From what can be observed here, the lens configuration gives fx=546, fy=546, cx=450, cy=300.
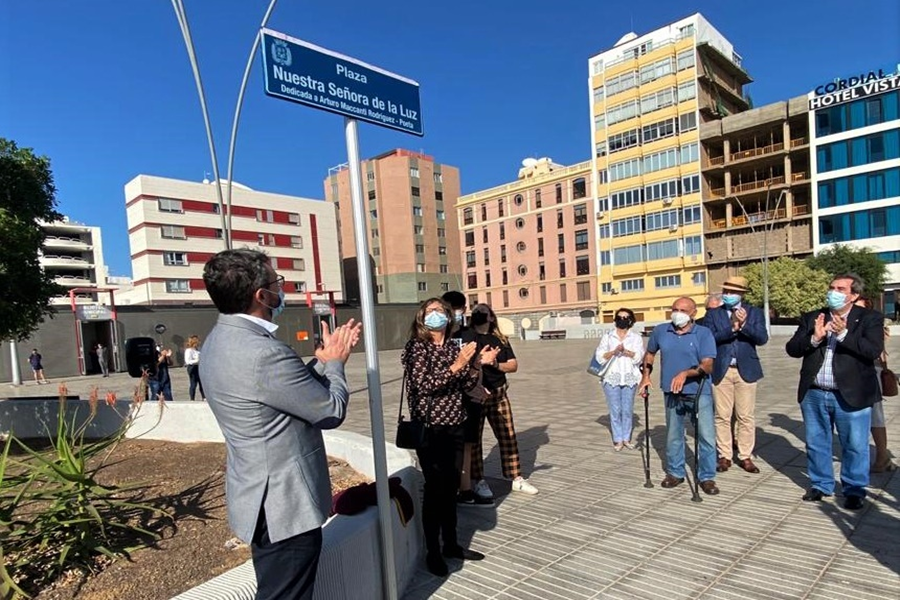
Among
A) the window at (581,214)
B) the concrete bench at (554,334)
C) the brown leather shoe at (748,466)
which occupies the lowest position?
the concrete bench at (554,334)

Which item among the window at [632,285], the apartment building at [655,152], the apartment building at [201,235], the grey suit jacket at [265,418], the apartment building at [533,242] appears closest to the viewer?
the grey suit jacket at [265,418]

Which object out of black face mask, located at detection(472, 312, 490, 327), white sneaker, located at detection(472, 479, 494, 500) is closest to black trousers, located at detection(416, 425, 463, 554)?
white sneaker, located at detection(472, 479, 494, 500)

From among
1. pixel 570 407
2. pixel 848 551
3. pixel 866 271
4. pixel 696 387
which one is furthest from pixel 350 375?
pixel 866 271

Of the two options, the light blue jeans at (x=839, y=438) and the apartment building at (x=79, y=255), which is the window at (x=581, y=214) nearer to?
the apartment building at (x=79, y=255)

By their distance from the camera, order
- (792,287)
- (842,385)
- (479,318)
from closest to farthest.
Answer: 1. (842,385)
2. (479,318)
3. (792,287)

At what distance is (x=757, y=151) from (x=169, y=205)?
5343cm

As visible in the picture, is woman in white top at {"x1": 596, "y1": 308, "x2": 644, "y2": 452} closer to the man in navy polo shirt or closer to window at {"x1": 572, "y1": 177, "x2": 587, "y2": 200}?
the man in navy polo shirt

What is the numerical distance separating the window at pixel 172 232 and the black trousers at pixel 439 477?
54.4m

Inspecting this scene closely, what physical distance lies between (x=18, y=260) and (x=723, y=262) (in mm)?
51274

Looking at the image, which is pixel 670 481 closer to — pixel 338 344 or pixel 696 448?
pixel 696 448

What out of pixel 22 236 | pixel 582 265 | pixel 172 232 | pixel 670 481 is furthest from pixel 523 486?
pixel 582 265

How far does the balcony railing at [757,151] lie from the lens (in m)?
46.7

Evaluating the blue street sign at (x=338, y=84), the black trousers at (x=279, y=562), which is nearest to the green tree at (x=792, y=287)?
the blue street sign at (x=338, y=84)

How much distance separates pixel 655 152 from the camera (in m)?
51.9
